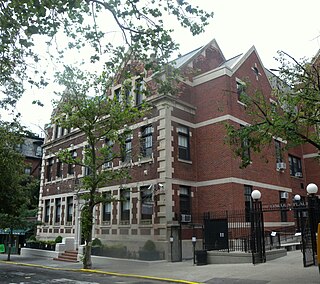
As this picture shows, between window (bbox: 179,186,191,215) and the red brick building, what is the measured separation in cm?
6

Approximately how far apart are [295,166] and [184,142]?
13.0m

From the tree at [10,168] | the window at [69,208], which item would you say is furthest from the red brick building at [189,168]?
the tree at [10,168]

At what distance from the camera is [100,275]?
1662 centimetres

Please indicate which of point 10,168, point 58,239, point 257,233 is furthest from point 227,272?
point 58,239

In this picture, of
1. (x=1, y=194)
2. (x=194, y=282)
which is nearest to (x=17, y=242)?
(x=1, y=194)

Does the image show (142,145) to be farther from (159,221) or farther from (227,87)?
(227,87)

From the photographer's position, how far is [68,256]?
24.4m

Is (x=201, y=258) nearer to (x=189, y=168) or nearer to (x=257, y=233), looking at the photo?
(x=257, y=233)

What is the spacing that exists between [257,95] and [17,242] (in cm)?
2732

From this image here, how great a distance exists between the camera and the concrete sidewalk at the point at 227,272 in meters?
12.4

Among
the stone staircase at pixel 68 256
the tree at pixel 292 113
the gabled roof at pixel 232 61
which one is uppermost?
the gabled roof at pixel 232 61

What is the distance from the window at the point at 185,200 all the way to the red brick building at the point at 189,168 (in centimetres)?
6

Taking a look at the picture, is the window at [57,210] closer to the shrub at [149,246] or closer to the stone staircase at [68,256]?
the stone staircase at [68,256]

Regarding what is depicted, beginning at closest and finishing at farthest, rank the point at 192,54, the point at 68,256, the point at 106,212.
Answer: the point at 68,256, the point at 106,212, the point at 192,54
